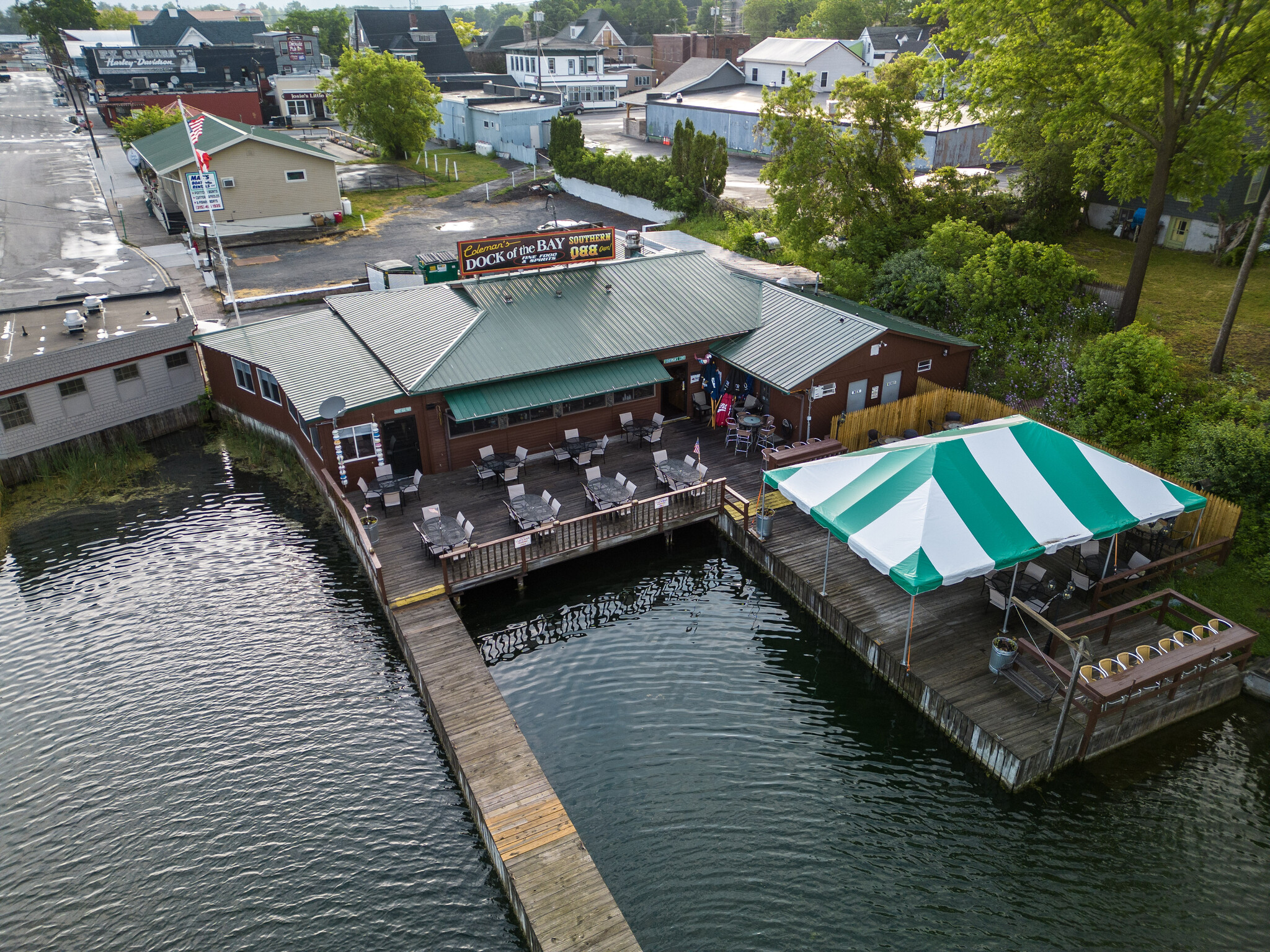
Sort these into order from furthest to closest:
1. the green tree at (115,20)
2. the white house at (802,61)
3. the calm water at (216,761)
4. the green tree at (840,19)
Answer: the green tree at (115,20)
the green tree at (840,19)
the white house at (802,61)
the calm water at (216,761)

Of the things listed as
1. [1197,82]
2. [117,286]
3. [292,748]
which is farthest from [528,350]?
[117,286]

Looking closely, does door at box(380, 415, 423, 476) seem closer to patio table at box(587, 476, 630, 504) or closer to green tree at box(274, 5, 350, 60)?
patio table at box(587, 476, 630, 504)

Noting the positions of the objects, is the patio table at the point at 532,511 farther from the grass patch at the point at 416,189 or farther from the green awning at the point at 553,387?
the grass patch at the point at 416,189

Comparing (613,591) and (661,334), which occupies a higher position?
(661,334)

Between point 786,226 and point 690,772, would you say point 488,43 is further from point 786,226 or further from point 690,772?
point 690,772

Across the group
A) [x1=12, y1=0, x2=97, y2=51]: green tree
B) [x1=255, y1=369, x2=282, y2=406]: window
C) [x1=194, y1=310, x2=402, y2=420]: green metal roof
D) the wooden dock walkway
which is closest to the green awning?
[x1=194, y1=310, x2=402, y2=420]: green metal roof

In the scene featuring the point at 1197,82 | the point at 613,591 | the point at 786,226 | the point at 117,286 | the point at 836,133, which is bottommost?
the point at 613,591

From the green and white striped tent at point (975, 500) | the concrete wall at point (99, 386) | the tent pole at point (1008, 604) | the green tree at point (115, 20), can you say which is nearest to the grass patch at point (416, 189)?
the concrete wall at point (99, 386)
